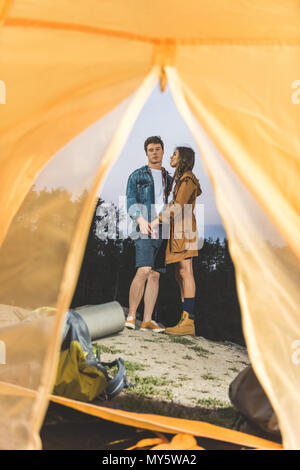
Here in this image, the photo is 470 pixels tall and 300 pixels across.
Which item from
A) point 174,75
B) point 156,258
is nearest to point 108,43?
point 174,75

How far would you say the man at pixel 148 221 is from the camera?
406 centimetres

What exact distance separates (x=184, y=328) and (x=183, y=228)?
88 cm

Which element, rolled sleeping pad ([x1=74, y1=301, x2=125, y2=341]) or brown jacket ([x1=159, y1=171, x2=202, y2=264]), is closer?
rolled sleeping pad ([x1=74, y1=301, x2=125, y2=341])

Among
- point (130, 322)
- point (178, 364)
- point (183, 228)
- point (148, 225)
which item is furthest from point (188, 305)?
point (178, 364)

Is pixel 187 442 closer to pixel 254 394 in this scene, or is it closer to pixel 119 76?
pixel 254 394

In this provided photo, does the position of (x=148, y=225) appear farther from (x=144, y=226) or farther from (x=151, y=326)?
(x=151, y=326)

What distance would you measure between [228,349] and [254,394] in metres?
1.89

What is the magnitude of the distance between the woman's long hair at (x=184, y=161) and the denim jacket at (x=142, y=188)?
12cm

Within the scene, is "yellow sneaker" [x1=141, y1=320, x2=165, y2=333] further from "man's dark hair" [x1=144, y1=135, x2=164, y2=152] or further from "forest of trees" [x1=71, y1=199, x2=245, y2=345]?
"man's dark hair" [x1=144, y1=135, x2=164, y2=152]

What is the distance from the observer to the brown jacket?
4.00 metres

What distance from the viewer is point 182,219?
4.19 meters

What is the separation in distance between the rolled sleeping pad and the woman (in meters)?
0.58

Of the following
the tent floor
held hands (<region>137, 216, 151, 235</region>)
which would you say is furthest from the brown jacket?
the tent floor

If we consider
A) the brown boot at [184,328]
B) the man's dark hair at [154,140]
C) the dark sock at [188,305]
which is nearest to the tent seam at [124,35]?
the man's dark hair at [154,140]
